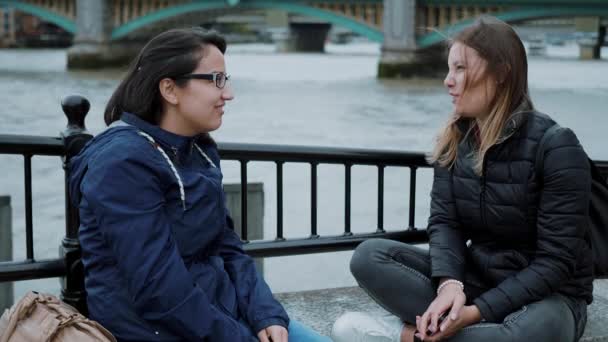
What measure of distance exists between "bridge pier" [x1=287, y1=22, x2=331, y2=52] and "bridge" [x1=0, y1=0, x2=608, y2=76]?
1299 centimetres

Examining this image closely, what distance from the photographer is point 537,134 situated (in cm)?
168

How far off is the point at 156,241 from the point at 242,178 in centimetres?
102

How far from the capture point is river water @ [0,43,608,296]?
6.21 m

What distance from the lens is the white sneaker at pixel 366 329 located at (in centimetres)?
176

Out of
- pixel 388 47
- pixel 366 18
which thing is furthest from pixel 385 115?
pixel 366 18

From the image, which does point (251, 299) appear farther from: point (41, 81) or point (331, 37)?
point (331, 37)

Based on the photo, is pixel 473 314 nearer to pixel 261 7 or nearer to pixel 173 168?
pixel 173 168

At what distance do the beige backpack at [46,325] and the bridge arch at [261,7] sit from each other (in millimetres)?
19921

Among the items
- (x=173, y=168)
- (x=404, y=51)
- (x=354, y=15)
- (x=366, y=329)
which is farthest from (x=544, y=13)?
(x=173, y=168)

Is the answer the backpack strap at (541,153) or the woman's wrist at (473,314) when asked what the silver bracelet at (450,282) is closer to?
the woman's wrist at (473,314)

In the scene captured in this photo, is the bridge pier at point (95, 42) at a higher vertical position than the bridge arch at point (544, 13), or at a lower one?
lower

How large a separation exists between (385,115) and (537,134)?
1146 cm

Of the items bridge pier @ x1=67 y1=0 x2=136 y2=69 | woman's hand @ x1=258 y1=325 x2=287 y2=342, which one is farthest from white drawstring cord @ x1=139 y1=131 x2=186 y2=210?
bridge pier @ x1=67 y1=0 x2=136 y2=69

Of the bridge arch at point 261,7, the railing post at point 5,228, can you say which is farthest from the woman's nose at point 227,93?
the bridge arch at point 261,7
